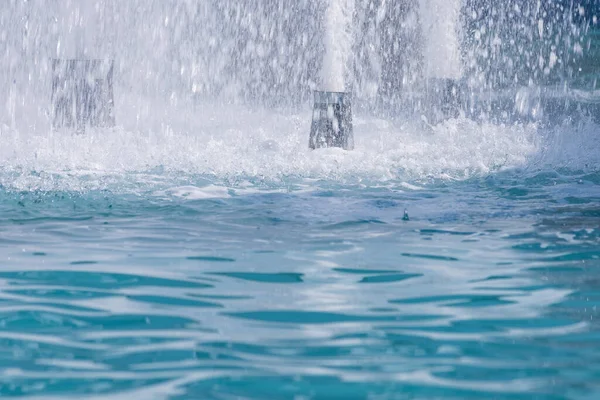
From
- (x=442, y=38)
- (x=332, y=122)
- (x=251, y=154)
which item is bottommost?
(x=251, y=154)

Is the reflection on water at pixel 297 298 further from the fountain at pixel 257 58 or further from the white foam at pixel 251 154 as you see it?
the fountain at pixel 257 58

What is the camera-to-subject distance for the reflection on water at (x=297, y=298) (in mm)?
2975

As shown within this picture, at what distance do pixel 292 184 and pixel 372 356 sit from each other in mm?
3934

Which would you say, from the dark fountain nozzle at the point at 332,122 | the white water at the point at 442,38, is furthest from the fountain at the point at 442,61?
the dark fountain nozzle at the point at 332,122

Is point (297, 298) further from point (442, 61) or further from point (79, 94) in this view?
point (442, 61)

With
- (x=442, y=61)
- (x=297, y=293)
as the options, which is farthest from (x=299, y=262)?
(x=442, y=61)

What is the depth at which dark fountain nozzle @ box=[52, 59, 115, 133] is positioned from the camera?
11055 mm

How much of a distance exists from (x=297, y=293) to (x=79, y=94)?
7743mm

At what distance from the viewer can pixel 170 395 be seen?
2824 mm

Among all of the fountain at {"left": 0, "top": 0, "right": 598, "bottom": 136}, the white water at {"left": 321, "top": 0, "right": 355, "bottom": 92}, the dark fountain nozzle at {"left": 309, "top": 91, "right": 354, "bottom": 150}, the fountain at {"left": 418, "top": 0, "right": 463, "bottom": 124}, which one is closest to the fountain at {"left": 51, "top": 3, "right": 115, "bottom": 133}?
the fountain at {"left": 0, "top": 0, "right": 598, "bottom": 136}

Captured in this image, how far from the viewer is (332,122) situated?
9.12 meters

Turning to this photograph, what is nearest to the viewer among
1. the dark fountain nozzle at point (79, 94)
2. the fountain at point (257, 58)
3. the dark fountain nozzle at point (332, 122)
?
the dark fountain nozzle at point (332, 122)

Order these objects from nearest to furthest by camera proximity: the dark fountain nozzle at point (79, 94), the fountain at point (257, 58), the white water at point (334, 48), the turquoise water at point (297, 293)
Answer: the turquoise water at point (297, 293) → the white water at point (334, 48) → the dark fountain nozzle at point (79, 94) → the fountain at point (257, 58)

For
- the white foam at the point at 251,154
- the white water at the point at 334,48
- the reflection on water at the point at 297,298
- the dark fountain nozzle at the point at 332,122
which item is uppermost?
the white water at the point at 334,48
